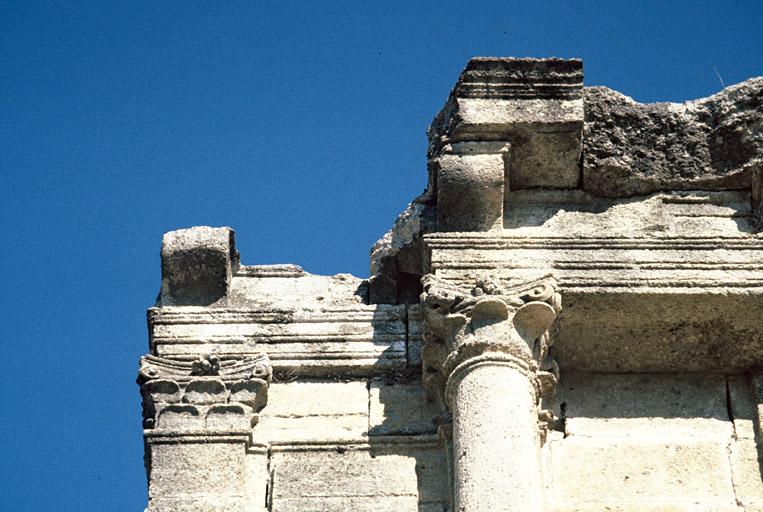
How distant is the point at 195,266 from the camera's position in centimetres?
1238

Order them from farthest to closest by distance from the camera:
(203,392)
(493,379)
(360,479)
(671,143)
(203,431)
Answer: (671,143)
(203,392)
(203,431)
(360,479)
(493,379)

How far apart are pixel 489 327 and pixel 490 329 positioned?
3 centimetres

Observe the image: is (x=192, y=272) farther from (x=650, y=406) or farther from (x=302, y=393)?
(x=650, y=406)

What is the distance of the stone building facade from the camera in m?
11.2

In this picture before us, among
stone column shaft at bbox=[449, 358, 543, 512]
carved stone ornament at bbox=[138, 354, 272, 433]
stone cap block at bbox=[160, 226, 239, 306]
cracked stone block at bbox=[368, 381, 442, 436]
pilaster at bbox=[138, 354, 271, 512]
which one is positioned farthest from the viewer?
stone cap block at bbox=[160, 226, 239, 306]

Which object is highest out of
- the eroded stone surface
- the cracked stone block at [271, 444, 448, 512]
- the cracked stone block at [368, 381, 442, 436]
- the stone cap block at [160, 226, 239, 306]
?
the eroded stone surface

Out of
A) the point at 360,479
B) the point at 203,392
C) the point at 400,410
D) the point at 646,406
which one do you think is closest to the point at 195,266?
the point at 203,392

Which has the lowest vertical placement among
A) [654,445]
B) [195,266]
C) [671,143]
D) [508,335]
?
[654,445]

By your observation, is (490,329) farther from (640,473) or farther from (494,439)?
(640,473)

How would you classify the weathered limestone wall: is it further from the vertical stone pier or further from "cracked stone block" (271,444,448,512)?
"cracked stone block" (271,444,448,512)

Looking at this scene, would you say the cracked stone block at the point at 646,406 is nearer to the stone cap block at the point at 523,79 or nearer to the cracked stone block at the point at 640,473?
the cracked stone block at the point at 640,473

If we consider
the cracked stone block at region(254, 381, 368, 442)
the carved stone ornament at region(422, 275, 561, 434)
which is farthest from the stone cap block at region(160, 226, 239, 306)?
the carved stone ornament at region(422, 275, 561, 434)

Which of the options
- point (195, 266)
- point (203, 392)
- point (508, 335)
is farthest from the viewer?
point (195, 266)

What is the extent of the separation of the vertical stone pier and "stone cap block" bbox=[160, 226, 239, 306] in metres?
1.46
